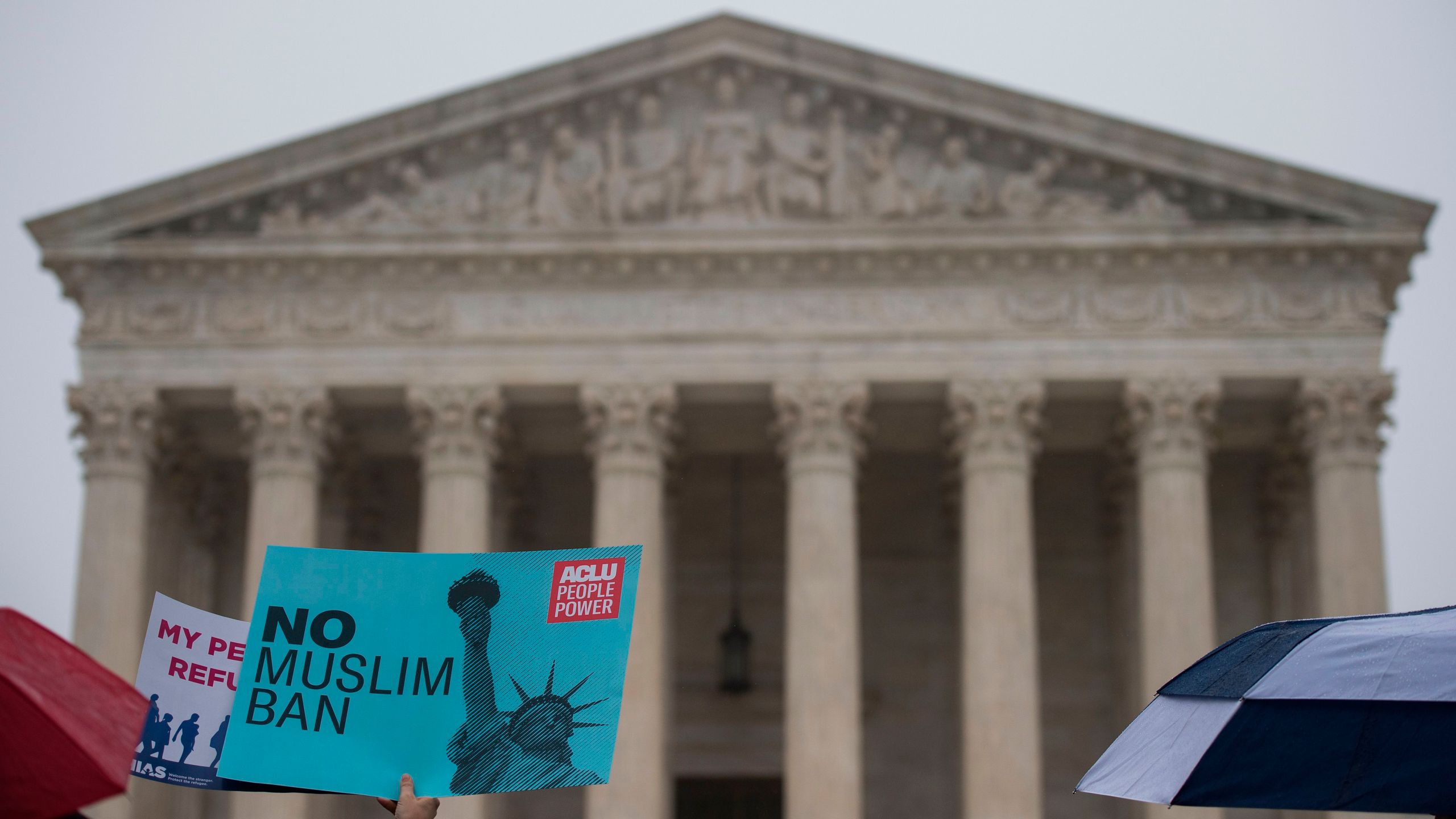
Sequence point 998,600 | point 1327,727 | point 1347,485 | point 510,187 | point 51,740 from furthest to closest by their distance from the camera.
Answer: point 510,187, point 1347,485, point 998,600, point 1327,727, point 51,740

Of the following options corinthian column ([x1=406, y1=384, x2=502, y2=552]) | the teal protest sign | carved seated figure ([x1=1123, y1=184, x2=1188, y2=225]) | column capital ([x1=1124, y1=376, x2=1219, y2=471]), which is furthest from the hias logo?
carved seated figure ([x1=1123, y1=184, x2=1188, y2=225])

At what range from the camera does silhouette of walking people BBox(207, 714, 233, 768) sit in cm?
972

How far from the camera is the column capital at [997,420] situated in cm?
2847

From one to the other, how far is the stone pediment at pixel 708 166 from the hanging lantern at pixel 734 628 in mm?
7095

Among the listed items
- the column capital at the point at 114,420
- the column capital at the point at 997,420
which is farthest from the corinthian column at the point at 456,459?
the column capital at the point at 997,420

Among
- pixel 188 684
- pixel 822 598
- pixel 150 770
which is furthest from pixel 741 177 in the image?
pixel 150 770

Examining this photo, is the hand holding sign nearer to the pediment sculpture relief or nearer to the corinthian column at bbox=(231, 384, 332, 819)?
the corinthian column at bbox=(231, 384, 332, 819)

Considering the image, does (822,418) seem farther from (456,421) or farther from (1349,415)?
(1349,415)

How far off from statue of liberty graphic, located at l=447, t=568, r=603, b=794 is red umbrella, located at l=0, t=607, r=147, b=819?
2.62 meters

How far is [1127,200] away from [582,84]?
9.68 meters

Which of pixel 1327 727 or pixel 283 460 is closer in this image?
pixel 1327 727

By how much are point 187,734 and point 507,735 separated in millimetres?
2154

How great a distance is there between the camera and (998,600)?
1098 inches

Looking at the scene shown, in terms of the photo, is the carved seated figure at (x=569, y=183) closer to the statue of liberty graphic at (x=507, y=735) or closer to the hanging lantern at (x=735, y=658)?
the hanging lantern at (x=735, y=658)
